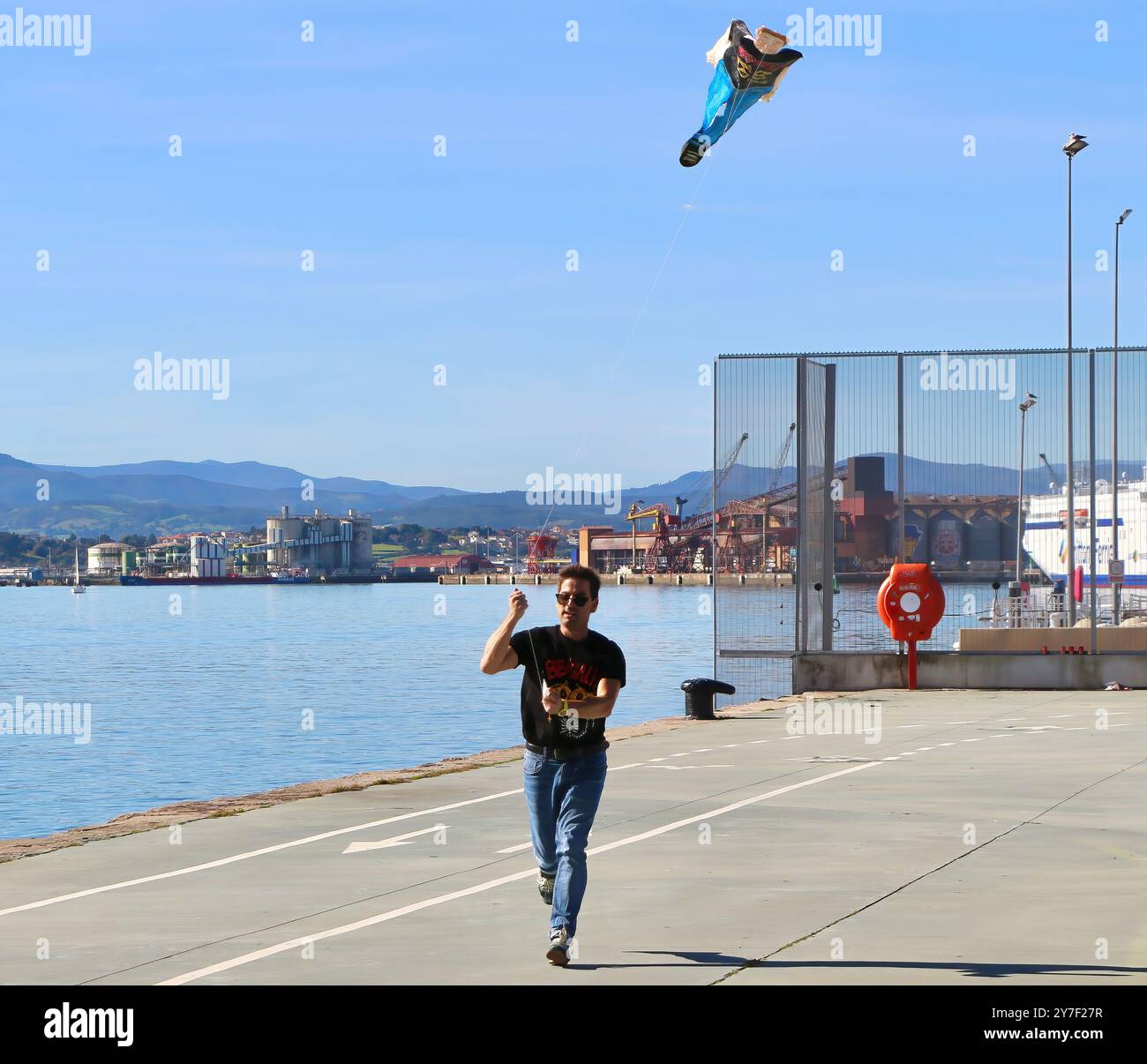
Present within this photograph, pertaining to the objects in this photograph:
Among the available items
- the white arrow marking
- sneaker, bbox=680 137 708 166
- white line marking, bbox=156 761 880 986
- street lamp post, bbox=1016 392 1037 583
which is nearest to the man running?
white line marking, bbox=156 761 880 986

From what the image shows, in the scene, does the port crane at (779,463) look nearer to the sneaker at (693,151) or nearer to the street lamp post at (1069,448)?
the street lamp post at (1069,448)

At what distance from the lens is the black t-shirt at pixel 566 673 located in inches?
364

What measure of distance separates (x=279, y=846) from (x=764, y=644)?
18.9m

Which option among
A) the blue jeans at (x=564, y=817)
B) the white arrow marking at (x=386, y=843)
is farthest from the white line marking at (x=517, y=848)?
the blue jeans at (x=564, y=817)

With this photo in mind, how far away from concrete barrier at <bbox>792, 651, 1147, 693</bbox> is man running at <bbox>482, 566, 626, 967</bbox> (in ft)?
74.8

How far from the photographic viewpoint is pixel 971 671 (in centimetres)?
3178

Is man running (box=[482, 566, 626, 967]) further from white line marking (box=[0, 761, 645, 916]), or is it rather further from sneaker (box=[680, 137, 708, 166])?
sneaker (box=[680, 137, 708, 166])

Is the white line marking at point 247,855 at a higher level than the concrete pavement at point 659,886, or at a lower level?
lower

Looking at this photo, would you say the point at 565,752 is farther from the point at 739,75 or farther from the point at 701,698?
the point at 701,698

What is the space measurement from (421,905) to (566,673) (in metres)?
2.65

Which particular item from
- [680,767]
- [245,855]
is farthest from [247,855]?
[680,767]

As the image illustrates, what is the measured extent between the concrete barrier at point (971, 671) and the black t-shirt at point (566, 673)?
900 inches

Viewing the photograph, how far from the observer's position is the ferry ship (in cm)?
4003

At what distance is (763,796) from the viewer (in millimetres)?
16719
